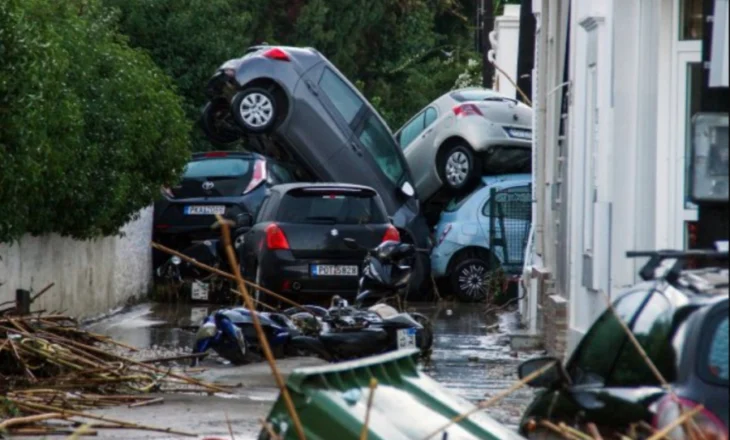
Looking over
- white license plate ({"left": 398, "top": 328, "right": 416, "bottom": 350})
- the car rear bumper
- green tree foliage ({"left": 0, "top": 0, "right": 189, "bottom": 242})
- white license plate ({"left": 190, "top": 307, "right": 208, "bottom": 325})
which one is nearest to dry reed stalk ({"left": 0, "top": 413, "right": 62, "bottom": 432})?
green tree foliage ({"left": 0, "top": 0, "right": 189, "bottom": 242})

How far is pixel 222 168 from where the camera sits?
80.7 feet

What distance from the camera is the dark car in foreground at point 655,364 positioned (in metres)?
5.60

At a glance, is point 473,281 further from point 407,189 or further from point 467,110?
point 467,110

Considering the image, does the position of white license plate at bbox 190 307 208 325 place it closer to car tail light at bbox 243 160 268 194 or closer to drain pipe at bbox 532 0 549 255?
car tail light at bbox 243 160 268 194

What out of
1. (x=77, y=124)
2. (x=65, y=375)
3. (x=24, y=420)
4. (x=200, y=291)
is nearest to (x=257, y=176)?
(x=200, y=291)

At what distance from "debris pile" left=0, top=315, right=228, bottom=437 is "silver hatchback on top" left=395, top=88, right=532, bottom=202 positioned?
13.0 metres

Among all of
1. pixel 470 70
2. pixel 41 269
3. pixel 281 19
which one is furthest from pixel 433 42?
pixel 41 269

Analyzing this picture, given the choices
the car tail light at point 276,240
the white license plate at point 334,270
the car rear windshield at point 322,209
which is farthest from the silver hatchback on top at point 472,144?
the car tail light at point 276,240

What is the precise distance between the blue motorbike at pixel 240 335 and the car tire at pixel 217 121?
1064cm

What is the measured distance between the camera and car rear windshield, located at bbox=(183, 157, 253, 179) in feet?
80.4

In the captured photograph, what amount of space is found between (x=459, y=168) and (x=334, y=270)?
6.23 metres

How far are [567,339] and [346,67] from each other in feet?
86.8

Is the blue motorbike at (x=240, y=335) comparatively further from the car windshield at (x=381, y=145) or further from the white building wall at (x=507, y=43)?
the white building wall at (x=507, y=43)

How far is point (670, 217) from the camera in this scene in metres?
13.0
